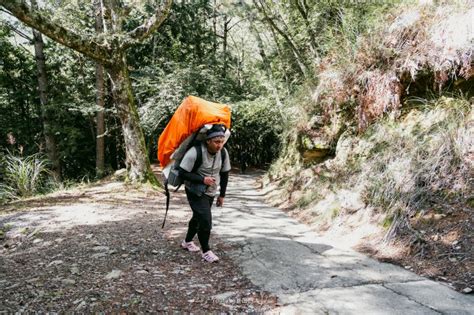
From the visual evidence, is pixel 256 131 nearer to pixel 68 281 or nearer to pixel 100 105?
pixel 100 105

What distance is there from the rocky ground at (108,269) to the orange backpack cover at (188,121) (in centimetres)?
120

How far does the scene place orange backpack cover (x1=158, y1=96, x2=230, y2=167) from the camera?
3.73 metres

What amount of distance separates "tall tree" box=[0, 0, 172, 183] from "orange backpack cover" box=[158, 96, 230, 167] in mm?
4964

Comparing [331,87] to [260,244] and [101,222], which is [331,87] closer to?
[260,244]

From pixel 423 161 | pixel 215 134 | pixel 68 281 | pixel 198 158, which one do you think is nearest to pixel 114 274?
pixel 68 281

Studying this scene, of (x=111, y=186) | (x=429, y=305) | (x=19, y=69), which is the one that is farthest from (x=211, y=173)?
(x=19, y=69)

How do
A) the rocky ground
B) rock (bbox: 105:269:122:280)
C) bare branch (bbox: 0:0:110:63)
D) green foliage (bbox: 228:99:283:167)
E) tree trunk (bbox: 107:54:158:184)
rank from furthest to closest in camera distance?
green foliage (bbox: 228:99:283:167)
tree trunk (bbox: 107:54:158:184)
bare branch (bbox: 0:0:110:63)
rock (bbox: 105:269:122:280)
the rocky ground

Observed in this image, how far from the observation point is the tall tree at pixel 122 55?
7692 millimetres

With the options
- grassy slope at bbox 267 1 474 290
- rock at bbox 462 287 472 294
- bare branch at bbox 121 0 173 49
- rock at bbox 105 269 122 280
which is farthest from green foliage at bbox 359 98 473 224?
bare branch at bbox 121 0 173 49

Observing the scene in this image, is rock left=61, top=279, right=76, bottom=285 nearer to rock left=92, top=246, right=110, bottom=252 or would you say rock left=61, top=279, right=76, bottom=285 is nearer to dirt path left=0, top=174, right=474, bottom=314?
dirt path left=0, top=174, right=474, bottom=314

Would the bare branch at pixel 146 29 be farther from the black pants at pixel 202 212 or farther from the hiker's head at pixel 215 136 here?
Result: the black pants at pixel 202 212

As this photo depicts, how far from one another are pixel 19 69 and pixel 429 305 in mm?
19474

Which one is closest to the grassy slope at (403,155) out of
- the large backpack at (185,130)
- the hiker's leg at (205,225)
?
the hiker's leg at (205,225)

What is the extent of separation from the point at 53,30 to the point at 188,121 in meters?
5.12
